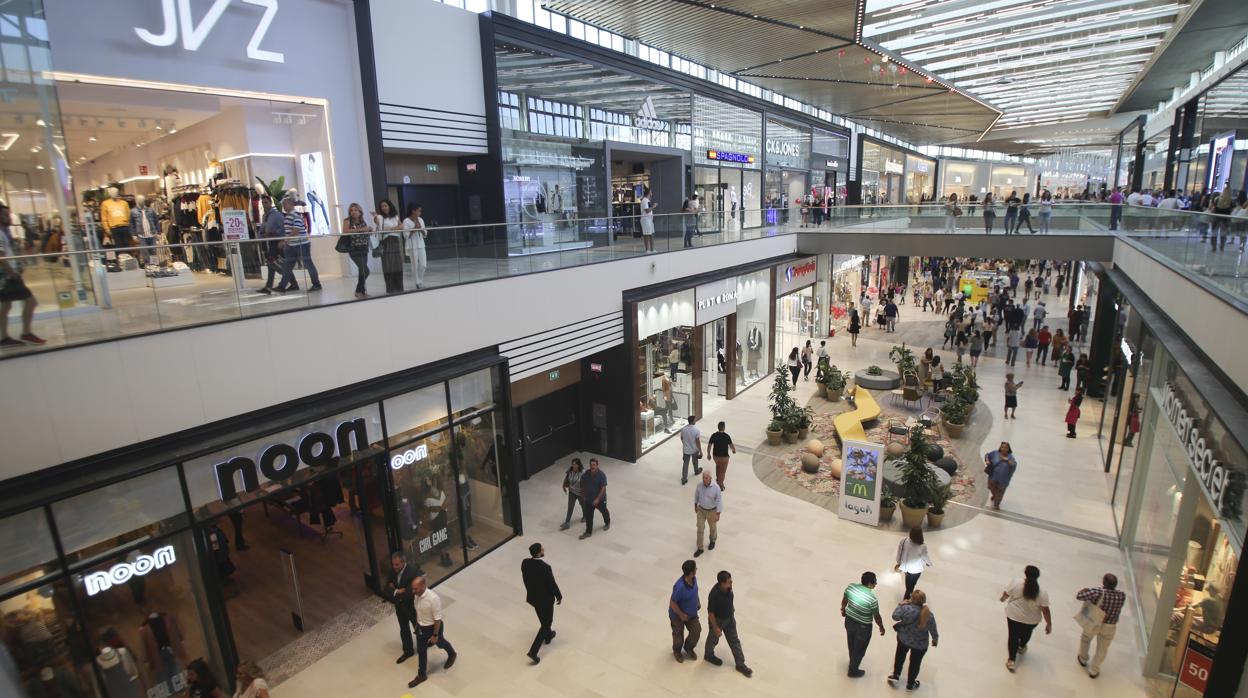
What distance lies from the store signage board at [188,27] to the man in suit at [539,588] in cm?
884

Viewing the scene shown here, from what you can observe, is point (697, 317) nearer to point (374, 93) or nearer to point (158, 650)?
point (374, 93)

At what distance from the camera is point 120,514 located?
560 centimetres

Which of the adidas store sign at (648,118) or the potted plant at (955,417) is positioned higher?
the adidas store sign at (648,118)

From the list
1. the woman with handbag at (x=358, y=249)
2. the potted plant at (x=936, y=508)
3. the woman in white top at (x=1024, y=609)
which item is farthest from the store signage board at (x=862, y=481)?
the woman with handbag at (x=358, y=249)

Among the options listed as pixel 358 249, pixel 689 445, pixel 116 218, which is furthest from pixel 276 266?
pixel 689 445

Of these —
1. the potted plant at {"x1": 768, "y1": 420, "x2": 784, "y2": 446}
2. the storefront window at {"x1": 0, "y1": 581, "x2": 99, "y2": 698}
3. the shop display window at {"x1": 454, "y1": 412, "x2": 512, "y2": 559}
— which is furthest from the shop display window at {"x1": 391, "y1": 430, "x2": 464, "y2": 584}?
the potted plant at {"x1": 768, "y1": 420, "x2": 784, "y2": 446}

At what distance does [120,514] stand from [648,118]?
18.0m

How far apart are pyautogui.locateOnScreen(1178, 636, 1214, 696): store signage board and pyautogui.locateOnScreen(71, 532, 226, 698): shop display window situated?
31.0 feet

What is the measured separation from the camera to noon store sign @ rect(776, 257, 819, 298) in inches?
786

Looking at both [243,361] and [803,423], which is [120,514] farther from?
[803,423]

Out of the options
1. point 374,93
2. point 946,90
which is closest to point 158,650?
point 374,93

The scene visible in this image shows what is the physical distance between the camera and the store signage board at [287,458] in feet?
20.7

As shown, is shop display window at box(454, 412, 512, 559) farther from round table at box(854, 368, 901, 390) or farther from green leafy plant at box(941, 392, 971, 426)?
round table at box(854, 368, 901, 390)

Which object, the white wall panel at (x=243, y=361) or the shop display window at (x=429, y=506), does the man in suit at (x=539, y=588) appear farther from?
the white wall panel at (x=243, y=361)
